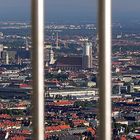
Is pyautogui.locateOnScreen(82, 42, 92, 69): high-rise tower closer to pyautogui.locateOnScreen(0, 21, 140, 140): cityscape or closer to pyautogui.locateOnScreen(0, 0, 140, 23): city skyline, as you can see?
pyautogui.locateOnScreen(0, 21, 140, 140): cityscape

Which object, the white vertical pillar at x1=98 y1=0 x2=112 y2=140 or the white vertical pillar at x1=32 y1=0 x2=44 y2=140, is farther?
the white vertical pillar at x1=32 y1=0 x2=44 y2=140

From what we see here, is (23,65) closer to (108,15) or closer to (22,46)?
(22,46)

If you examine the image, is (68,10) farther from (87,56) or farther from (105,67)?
(105,67)

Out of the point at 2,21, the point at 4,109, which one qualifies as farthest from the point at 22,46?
the point at 4,109

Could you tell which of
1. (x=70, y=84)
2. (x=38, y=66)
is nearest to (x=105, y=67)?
(x=38, y=66)

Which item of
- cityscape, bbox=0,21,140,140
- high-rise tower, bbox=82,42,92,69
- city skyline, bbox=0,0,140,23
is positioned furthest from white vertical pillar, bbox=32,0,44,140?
high-rise tower, bbox=82,42,92,69

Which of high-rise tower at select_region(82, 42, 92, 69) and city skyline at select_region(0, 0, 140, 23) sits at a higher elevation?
city skyline at select_region(0, 0, 140, 23)

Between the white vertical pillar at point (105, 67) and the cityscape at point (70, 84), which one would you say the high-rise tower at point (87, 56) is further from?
the white vertical pillar at point (105, 67)

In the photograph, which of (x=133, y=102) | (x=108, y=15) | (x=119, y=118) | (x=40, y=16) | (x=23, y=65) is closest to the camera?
(x=108, y=15)
